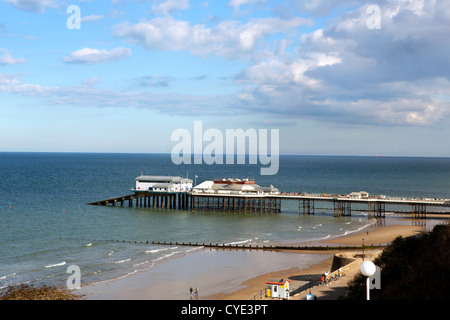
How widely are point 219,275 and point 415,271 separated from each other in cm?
1993

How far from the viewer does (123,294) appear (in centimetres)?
3297

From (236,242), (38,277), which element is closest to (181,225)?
(236,242)

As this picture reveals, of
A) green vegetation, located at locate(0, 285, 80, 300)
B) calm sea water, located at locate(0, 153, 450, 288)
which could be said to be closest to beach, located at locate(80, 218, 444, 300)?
green vegetation, located at locate(0, 285, 80, 300)

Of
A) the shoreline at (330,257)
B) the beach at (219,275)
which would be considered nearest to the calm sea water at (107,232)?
the beach at (219,275)

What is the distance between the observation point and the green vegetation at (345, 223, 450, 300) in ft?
65.3

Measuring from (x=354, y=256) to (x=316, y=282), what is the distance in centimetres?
517

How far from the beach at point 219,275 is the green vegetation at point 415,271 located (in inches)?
166

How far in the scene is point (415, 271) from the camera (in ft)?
72.4

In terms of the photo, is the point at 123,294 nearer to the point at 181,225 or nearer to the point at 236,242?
the point at 236,242

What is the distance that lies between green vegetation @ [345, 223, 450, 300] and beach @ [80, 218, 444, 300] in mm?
4207

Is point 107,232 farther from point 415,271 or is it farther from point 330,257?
point 415,271

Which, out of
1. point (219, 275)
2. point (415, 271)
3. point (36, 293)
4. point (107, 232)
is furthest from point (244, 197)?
point (415, 271)

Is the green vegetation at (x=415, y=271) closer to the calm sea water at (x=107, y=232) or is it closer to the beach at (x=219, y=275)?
the beach at (x=219, y=275)
